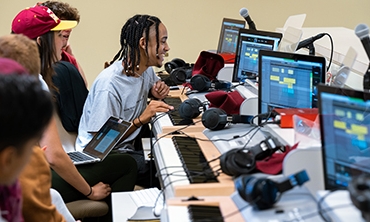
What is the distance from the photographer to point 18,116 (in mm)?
1102

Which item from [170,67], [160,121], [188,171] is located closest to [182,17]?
[170,67]

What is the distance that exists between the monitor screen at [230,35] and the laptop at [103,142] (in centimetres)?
128

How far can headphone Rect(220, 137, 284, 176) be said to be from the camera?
1.73m

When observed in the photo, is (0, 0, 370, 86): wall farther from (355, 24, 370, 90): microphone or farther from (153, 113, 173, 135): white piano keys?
(355, 24, 370, 90): microphone

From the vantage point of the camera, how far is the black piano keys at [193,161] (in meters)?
1.80

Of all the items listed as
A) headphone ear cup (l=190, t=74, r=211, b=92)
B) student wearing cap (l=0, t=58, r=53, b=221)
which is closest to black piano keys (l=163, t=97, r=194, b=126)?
headphone ear cup (l=190, t=74, r=211, b=92)

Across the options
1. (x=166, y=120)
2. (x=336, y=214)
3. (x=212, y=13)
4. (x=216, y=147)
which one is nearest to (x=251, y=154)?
(x=216, y=147)

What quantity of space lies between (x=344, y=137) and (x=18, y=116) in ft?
2.62

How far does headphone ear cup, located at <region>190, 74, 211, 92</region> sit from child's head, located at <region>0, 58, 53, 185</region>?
1.92 m

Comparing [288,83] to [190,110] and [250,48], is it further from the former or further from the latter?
[250,48]

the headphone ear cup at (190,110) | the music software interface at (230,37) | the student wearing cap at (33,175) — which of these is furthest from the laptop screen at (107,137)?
the music software interface at (230,37)

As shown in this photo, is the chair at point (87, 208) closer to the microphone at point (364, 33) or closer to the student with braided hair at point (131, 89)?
the student with braided hair at point (131, 89)

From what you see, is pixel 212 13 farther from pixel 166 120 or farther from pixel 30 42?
pixel 30 42

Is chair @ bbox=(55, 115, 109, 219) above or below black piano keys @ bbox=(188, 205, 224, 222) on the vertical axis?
below
